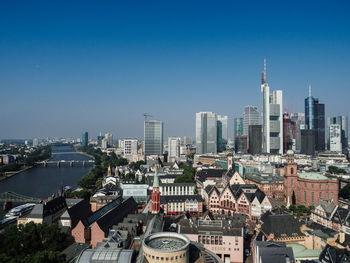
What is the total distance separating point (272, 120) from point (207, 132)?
124 ft

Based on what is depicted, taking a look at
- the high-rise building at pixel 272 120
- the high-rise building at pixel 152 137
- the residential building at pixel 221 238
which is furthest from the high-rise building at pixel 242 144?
the residential building at pixel 221 238

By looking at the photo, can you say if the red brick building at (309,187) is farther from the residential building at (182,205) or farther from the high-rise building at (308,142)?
Result: the high-rise building at (308,142)

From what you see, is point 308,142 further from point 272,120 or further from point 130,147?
point 130,147

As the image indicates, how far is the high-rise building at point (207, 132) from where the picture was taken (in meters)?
169

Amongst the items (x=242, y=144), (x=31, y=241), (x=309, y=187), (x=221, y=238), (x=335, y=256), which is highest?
(x=242, y=144)

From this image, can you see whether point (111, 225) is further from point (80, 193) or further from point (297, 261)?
point (80, 193)

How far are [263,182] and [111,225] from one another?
42954mm

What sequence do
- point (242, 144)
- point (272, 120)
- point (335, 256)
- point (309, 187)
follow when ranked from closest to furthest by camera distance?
1. point (335, 256)
2. point (309, 187)
3. point (272, 120)
4. point (242, 144)

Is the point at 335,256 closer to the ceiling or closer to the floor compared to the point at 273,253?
closer to the ceiling

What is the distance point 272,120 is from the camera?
149m

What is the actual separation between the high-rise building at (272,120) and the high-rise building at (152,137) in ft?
175

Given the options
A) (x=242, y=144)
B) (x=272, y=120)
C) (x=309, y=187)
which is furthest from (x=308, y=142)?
(x=309, y=187)

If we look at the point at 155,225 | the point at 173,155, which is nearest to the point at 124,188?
the point at 155,225

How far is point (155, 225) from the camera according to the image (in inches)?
1346
